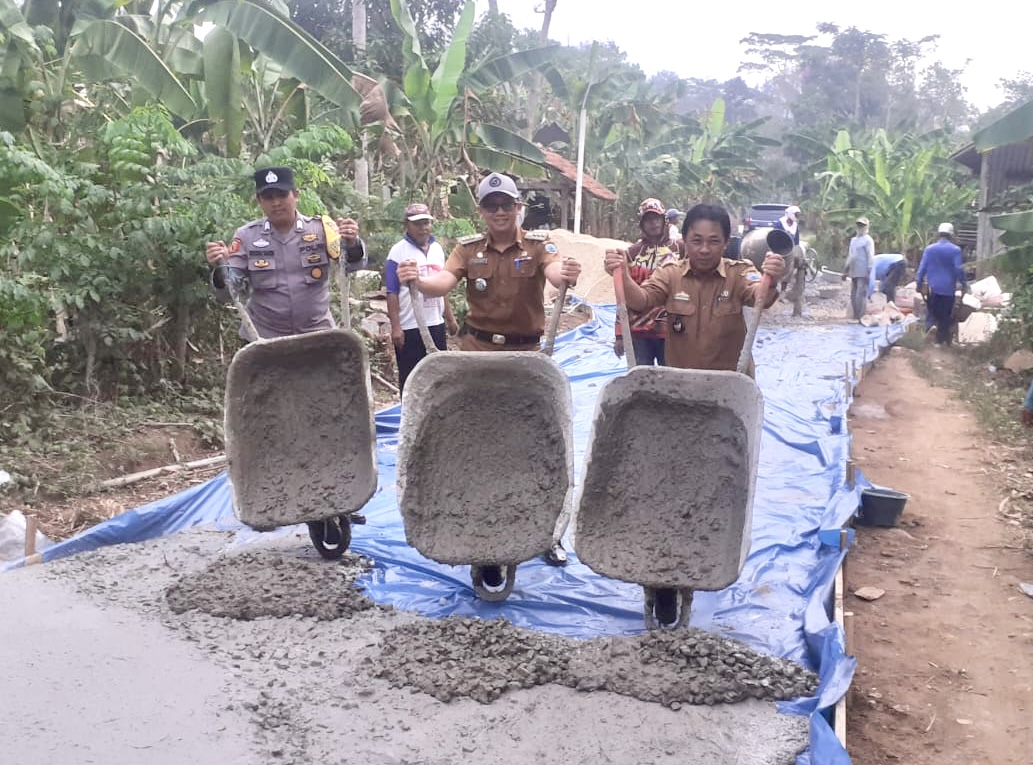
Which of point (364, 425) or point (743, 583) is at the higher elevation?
point (364, 425)

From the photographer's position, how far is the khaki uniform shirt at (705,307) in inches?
150

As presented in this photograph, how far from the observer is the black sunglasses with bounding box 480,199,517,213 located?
3887mm

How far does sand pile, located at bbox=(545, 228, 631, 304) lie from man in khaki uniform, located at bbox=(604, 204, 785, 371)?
8.57m

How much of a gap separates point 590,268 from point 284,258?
900 centimetres

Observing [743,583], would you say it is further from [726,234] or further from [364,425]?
[364,425]

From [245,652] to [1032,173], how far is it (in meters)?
16.3

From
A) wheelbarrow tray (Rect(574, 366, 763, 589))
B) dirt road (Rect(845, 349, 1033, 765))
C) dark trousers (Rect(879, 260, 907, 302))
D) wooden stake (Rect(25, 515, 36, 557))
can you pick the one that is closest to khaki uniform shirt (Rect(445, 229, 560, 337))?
wheelbarrow tray (Rect(574, 366, 763, 589))

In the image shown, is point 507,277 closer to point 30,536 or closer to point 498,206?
point 498,206

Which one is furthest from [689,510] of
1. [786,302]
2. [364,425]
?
[786,302]

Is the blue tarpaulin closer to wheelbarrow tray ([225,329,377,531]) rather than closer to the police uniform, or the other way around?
wheelbarrow tray ([225,329,377,531])

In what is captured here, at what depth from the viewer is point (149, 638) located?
10.7 ft

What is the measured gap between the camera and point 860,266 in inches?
488

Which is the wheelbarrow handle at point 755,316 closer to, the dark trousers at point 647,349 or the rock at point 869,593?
the rock at point 869,593

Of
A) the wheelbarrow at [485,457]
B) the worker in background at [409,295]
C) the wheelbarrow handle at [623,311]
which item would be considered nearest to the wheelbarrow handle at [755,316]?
the wheelbarrow handle at [623,311]
